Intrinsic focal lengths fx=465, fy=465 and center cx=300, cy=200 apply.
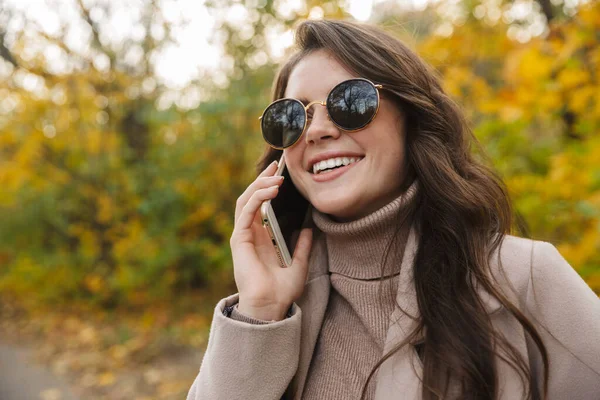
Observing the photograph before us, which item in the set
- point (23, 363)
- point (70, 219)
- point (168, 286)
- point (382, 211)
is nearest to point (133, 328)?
point (168, 286)

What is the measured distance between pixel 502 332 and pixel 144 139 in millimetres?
6524

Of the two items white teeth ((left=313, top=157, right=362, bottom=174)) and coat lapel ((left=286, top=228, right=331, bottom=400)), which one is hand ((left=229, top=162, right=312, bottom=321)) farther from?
white teeth ((left=313, top=157, right=362, bottom=174))

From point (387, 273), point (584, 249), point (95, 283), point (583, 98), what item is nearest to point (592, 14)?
point (583, 98)

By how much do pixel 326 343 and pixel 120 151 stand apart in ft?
20.0

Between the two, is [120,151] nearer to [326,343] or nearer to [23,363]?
[23,363]

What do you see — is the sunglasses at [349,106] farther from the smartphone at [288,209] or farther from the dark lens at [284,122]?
the smartphone at [288,209]

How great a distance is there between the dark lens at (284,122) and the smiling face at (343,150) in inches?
1.3

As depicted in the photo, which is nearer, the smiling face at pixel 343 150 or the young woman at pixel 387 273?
the young woman at pixel 387 273

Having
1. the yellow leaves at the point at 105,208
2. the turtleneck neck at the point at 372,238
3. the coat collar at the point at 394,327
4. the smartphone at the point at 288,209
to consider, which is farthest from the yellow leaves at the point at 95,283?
the turtleneck neck at the point at 372,238

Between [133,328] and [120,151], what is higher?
[120,151]

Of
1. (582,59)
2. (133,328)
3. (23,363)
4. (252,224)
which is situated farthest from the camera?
(133,328)

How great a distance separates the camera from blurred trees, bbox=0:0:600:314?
5.09 meters

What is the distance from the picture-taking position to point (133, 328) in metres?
6.58

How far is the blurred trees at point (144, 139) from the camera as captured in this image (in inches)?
200
